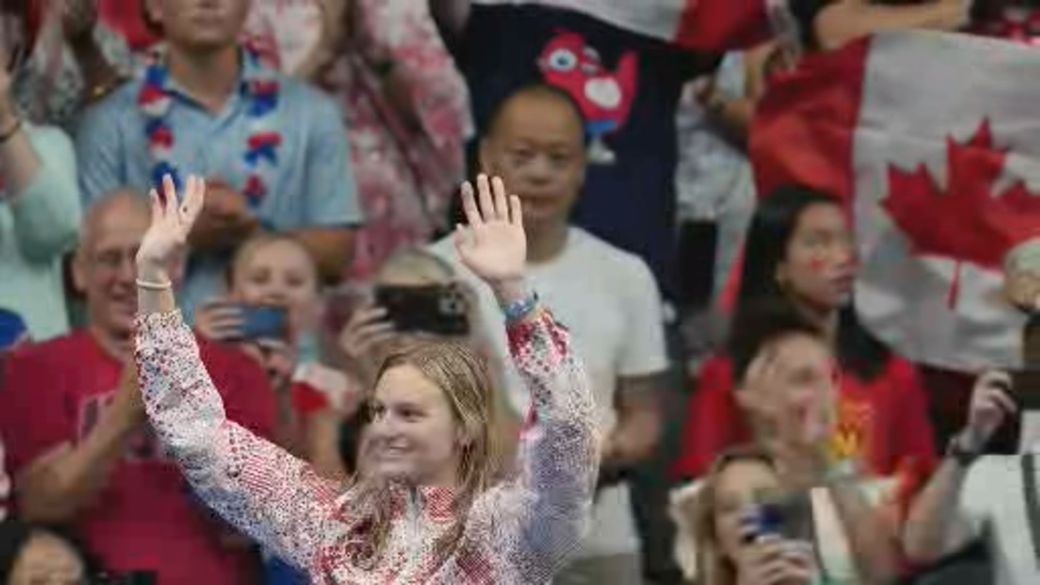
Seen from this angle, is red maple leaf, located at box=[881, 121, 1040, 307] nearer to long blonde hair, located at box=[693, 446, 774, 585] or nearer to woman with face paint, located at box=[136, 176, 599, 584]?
long blonde hair, located at box=[693, 446, 774, 585]

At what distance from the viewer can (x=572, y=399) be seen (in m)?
5.05

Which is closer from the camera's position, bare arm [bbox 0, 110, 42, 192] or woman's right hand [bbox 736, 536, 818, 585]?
woman's right hand [bbox 736, 536, 818, 585]

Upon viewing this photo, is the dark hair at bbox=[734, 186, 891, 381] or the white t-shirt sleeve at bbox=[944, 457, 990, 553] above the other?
the dark hair at bbox=[734, 186, 891, 381]

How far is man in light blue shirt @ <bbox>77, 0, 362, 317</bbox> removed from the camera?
7.70m

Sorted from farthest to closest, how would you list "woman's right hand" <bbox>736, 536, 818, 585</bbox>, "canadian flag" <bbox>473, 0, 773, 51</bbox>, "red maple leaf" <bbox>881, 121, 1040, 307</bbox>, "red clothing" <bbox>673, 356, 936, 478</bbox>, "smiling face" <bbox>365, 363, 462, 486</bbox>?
"canadian flag" <bbox>473, 0, 773, 51</bbox>
"red maple leaf" <bbox>881, 121, 1040, 307</bbox>
"red clothing" <bbox>673, 356, 936, 478</bbox>
"woman's right hand" <bbox>736, 536, 818, 585</bbox>
"smiling face" <bbox>365, 363, 462, 486</bbox>

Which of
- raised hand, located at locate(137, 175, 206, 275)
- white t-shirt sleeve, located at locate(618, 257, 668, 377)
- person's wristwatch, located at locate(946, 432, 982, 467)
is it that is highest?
raised hand, located at locate(137, 175, 206, 275)

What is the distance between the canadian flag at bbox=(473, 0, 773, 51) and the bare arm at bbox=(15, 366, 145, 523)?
4.78ft

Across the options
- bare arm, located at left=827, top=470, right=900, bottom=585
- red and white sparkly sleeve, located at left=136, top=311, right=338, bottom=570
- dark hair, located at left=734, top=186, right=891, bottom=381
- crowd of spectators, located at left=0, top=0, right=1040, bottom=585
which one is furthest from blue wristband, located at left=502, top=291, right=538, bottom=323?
dark hair, located at left=734, top=186, right=891, bottom=381

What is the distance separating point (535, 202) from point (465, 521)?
2360 millimetres

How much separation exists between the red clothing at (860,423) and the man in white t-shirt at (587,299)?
105 millimetres

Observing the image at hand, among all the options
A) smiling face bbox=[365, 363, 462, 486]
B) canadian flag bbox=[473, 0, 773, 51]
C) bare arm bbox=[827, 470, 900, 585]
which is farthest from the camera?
canadian flag bbox=[473, 0, 773, 51]

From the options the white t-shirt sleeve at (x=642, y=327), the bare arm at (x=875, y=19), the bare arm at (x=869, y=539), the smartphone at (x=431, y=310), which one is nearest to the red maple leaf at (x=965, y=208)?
the bare arm at (x=875, y=19)

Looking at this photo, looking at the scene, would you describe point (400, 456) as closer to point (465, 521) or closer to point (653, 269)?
point (465, 521)

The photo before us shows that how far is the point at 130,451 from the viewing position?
23.9 feet
